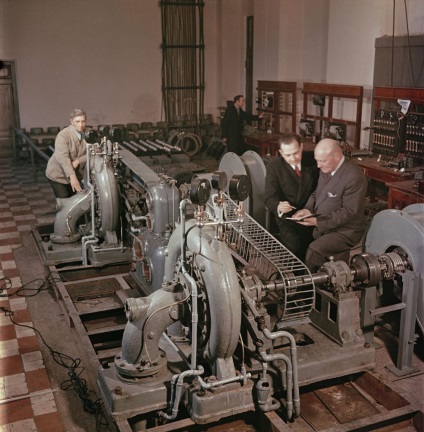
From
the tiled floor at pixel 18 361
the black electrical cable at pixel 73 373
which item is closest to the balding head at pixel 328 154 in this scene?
the black electrical cable at pixel 73 373

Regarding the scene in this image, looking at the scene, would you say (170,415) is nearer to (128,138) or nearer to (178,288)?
(178,288)

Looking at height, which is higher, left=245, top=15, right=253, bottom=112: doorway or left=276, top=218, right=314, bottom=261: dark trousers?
left=245, top=15, right=253, bottom=112: doorway

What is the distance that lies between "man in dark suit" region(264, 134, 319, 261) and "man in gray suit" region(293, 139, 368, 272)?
32 cm

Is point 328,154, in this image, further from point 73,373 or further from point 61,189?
point 61,189

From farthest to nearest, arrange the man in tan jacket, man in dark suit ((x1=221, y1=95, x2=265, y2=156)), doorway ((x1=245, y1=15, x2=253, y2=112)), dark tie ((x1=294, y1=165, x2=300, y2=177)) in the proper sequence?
doorway ((x1=245, y1=15, x2=253, y2=112)) < man in dark suit ((x1=221, y1=95, x2=265, y2=156)) < the man in tan jacket < dark tie ((x1=294, y1=165, x2=300, y2=177))

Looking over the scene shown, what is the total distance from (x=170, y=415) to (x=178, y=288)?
643mm

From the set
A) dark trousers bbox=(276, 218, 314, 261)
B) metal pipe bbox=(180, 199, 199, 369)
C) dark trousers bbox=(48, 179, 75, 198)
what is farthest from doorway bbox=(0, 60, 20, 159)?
metal pipe bbox=(180, 199, 199, 369)

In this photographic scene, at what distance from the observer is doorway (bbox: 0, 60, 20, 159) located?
11.3m

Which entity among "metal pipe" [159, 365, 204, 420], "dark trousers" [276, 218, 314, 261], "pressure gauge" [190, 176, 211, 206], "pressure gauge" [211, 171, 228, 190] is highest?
"pressure gauge" [211, 171, 228, 190]

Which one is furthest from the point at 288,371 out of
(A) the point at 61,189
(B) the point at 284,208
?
(A) the point at 61,189

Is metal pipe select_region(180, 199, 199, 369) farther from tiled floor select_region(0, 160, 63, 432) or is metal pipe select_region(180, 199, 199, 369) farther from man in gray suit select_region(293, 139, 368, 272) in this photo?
man in gray suit select_region(293, 139, 368, 272)

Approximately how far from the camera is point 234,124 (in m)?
9.69

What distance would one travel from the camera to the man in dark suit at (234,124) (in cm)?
966

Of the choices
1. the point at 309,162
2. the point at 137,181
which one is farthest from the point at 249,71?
the point at 137,181
